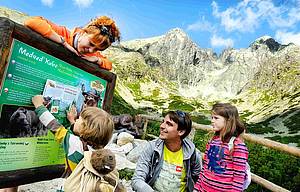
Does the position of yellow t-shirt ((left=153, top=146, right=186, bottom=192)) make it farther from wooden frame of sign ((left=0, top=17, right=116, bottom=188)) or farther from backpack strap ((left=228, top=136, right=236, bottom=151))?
wooden frame of sign ((left=0, top=17, right=116, bottom=188))

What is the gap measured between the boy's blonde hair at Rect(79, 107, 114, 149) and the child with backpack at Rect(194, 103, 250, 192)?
1.35 meters

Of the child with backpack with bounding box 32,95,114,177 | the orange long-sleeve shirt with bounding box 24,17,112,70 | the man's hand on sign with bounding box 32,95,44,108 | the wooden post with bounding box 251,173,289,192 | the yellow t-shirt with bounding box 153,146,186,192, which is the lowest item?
the wooden post with bounding box 251,173,289,192

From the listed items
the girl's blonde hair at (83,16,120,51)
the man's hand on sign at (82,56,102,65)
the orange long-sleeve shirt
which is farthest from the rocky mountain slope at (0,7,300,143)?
the orange long-sleeve shirt

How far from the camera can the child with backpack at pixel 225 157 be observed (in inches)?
142

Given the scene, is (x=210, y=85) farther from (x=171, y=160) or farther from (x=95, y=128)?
(x=95, y=128)

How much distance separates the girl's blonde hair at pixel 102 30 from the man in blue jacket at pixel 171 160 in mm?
946

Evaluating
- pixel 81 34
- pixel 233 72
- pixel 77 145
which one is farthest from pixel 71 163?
pixel 233 72

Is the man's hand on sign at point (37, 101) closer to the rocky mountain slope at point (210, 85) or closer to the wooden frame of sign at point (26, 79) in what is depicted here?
the wooden frame of sign at point (26, 79)

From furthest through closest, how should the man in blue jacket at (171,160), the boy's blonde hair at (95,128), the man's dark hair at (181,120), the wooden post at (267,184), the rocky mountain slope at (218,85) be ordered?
the rocky mountain slope at (218,85)
the wooden post at (267,184)
the man's dark hair at (181,120)
the man in blue jacket at (171,160)
the boy's blonde hair at (95,128)

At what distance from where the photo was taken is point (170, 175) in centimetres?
342

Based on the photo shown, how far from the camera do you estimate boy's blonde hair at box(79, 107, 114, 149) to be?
9.05 ft

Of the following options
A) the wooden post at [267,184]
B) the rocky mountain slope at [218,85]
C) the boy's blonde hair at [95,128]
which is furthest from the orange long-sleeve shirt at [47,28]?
the rocky mountain slope at [218,85]

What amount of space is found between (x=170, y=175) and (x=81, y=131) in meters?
1.08

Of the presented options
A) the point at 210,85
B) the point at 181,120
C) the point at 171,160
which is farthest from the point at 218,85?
the point at 171,160
